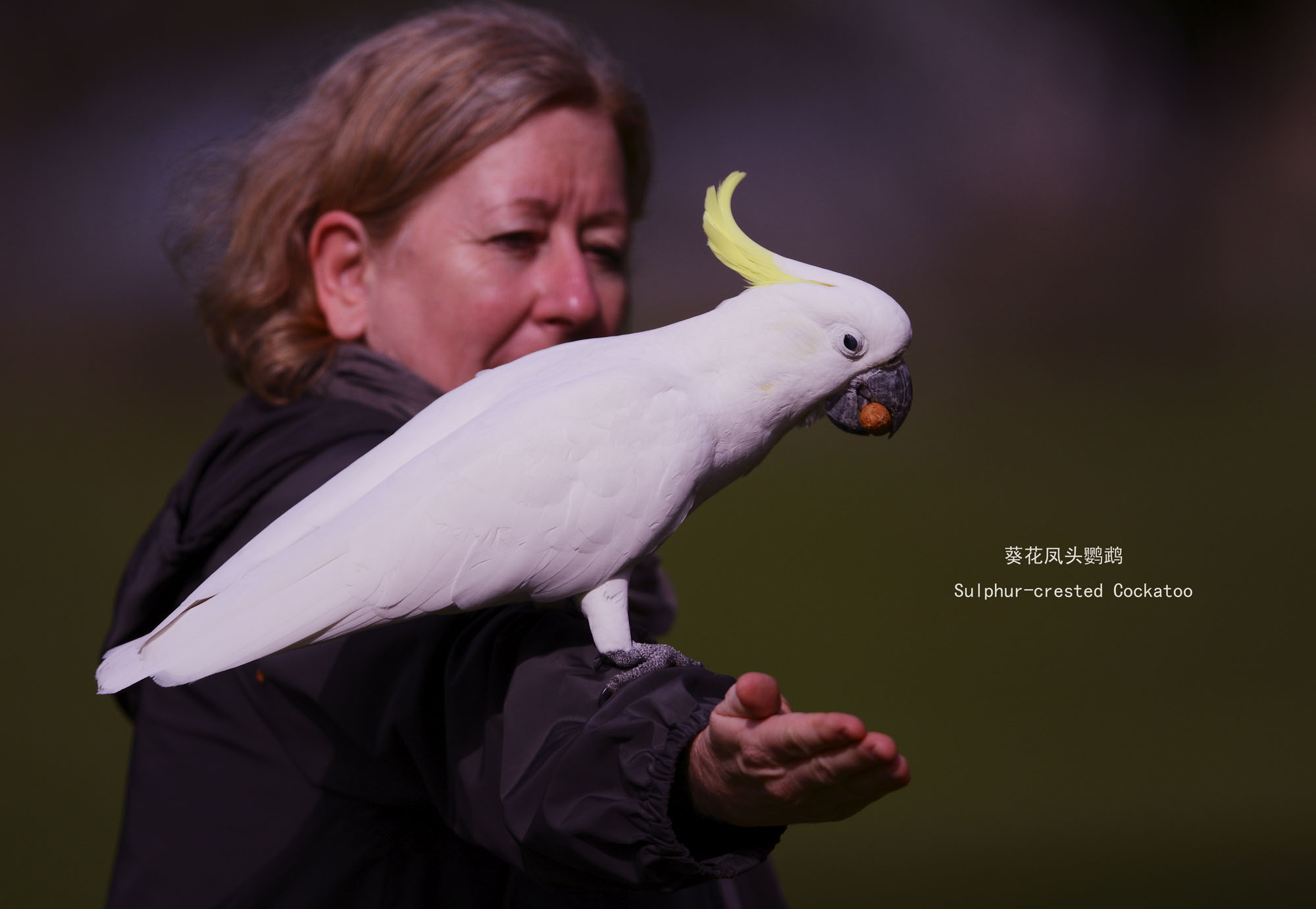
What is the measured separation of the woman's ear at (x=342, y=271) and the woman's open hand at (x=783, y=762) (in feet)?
2.71

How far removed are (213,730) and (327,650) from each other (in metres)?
0.25

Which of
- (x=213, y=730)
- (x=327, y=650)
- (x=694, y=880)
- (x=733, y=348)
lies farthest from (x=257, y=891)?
(x=733, y=348)

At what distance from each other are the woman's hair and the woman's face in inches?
1.3

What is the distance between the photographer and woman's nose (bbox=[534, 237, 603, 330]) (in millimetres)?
1055

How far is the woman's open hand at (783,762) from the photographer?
0.48 metres

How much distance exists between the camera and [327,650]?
80 centimetres

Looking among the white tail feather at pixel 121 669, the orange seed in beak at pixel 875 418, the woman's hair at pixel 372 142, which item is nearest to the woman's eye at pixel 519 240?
the woman's hair at pixel 372 142

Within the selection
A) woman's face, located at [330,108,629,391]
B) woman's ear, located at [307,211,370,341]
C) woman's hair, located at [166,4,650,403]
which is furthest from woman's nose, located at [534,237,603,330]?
woman's ear, located at [307,211,370,341]

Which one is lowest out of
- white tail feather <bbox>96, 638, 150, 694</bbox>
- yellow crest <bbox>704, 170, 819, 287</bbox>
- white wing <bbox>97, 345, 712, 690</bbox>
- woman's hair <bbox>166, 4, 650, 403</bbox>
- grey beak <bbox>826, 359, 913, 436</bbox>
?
white tail feather <bbox>96, 638, 150, 694</bbox>

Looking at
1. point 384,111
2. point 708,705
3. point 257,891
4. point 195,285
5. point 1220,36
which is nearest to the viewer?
point 708,705

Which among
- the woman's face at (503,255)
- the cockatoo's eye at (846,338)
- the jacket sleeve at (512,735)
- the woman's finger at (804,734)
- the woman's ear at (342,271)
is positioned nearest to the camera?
the woman's finger at (804,734)

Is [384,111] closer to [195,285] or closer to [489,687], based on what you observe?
[195,285]

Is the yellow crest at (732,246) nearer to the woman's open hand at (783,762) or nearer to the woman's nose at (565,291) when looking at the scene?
Answer: the woman's nose at (565,291)

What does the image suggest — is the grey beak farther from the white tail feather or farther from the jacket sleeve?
the white tail feather
